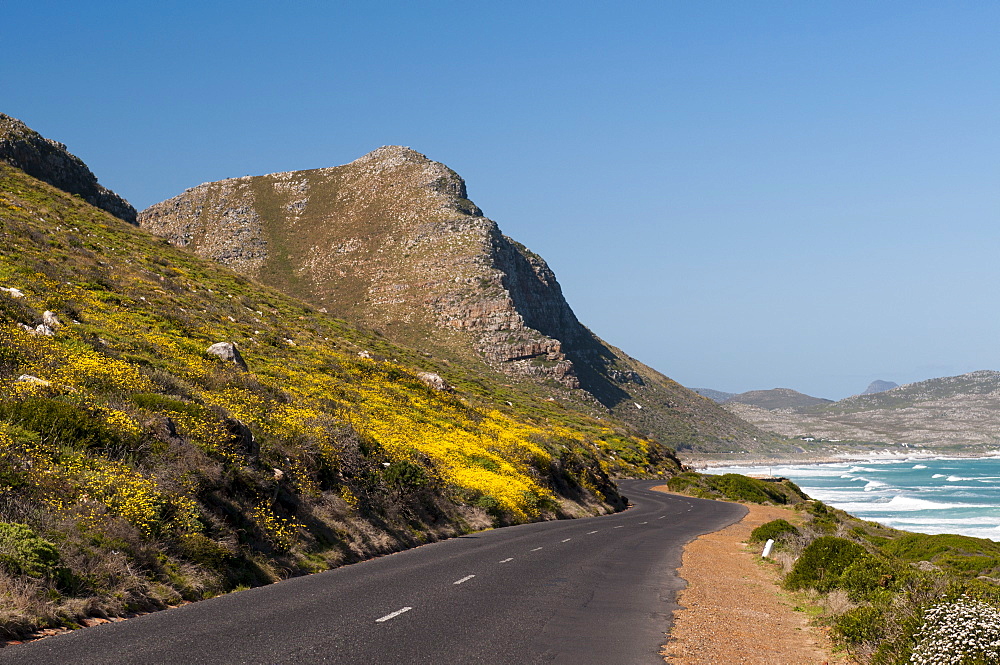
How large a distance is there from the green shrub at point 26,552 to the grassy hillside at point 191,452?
0.10 ft

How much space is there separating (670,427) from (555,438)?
365ft

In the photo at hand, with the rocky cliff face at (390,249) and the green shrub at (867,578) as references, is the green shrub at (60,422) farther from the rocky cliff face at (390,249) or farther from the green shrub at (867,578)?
the rocky cliff face at (390,249)

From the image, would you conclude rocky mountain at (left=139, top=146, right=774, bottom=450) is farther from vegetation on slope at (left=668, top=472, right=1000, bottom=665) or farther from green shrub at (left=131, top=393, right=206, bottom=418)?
vegetation on slope at (left=668, top=472, right=1000, bottom=665)

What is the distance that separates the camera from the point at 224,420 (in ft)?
59.4

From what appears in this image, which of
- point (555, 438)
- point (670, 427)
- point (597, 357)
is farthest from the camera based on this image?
point (597, 357)

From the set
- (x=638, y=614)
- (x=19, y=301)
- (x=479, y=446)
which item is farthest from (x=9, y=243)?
(x=638, y=614)

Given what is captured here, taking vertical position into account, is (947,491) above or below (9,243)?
below

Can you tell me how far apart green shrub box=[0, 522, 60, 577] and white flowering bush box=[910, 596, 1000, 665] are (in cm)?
1192

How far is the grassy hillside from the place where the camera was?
39.3 feet

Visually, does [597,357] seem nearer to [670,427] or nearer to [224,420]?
[670,427]

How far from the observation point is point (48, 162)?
7288cm

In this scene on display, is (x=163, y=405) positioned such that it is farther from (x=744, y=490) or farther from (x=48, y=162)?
(x=48, y=162)

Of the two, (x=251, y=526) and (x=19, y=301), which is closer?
(x=251, y=526)

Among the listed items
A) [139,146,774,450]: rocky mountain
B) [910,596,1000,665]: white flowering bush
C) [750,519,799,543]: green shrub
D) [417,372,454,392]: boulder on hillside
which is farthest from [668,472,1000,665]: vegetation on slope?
[139,146,774,450]: rocky mountain
